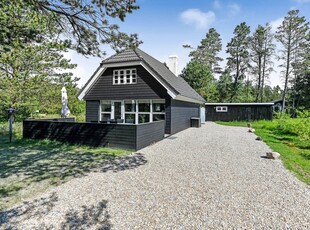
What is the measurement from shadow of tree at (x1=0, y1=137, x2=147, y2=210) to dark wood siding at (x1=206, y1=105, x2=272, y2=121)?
2030 cm

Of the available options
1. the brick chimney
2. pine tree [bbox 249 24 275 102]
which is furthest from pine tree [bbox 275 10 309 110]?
the brick chimney

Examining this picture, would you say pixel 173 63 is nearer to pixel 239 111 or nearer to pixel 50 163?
pixel 239 111

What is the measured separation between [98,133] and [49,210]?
5468 mm

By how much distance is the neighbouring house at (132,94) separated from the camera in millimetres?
12078

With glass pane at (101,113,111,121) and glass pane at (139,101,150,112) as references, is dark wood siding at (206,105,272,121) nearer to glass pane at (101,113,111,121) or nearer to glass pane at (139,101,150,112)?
glass pane at (139,101,150,112)

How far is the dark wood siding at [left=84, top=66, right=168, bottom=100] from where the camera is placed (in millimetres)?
12227

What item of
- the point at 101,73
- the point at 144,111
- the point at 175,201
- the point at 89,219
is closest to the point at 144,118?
the point at 144,111

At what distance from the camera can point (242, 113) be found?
24469 mm

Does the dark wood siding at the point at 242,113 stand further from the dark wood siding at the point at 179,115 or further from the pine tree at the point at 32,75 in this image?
the pine tree at the point at 32,75

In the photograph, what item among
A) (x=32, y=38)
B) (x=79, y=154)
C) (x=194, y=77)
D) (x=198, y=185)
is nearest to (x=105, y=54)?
(x=32, y=38)

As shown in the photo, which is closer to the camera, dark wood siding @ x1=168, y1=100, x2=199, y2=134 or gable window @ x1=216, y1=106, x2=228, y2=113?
dark wood siding @ x1=168, y1=100, x2=199, y2=134

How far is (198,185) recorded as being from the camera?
4.56 metres

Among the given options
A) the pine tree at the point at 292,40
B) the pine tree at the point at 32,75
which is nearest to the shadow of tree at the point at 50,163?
the pine tree at the point at 32,75

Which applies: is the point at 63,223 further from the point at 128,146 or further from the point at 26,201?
the point at 128,146
